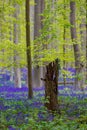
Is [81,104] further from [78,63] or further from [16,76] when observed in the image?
[16,76]

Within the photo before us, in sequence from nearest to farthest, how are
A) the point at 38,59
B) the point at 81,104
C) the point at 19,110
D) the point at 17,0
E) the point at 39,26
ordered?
1. the point at 19,110
2. the point at 81,104
3. the point at 17,0
4. the point at 38,59
5. the point at 39,26

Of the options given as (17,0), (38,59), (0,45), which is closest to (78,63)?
(38,59)

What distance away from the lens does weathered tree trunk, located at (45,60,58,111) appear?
10656 mm

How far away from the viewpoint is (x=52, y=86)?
10.7 meters

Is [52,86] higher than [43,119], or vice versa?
[52,86]

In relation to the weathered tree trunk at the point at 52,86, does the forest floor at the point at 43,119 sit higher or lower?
lower

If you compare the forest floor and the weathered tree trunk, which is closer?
the forest floor

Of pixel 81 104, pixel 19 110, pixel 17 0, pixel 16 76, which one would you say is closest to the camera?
pixel 19 110

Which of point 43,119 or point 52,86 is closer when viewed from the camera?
point 43,119

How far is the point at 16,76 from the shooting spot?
24438 millimetres

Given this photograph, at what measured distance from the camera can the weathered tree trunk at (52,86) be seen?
1066cm

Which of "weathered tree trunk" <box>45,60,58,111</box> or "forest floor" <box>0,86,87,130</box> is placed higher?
"weathered tree trunk" <box>45,60,58,111</box>

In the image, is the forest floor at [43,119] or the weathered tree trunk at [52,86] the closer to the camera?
the forest floor at [43,119]

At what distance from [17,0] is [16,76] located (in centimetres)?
1109
